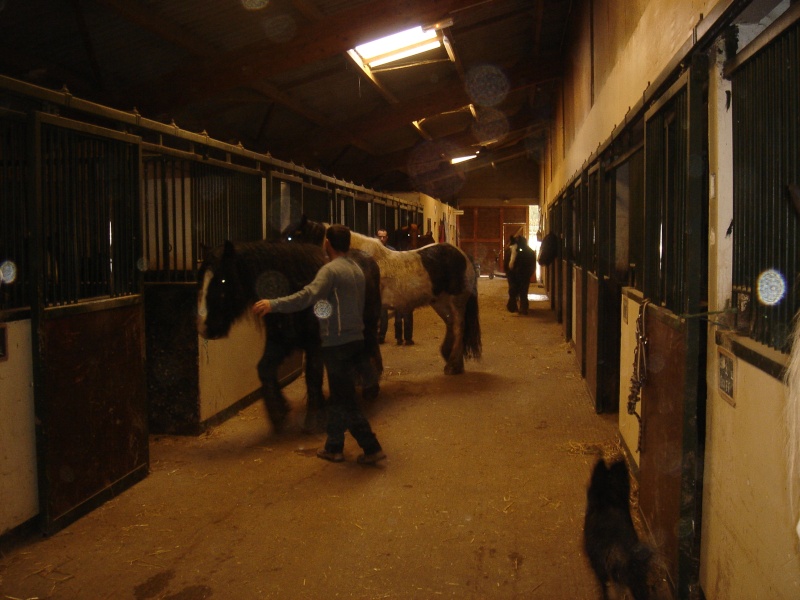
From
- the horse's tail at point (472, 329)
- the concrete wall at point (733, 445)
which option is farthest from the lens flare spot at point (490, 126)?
the concrete wall at point (733, 445)

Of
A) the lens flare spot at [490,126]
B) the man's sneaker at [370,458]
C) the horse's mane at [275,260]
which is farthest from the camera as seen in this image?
the lens flare spot at [490,126]

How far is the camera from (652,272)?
288cm

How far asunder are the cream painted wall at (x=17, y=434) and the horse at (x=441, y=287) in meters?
3.70

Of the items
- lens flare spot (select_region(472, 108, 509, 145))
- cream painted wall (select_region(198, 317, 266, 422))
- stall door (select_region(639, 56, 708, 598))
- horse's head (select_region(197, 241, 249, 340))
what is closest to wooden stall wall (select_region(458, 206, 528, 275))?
lens flare spot (select_region(472, 108, 509, 145))

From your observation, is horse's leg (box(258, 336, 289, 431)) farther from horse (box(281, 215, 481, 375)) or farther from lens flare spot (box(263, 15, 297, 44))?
lens flare spot (box(263, 15, 297, 44))

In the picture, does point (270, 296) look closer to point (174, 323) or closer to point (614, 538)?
point (174, 323)

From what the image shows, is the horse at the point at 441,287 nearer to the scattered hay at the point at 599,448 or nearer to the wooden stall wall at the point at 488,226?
the scattered hay at the point at 599,448

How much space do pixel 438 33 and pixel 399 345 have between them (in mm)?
4449

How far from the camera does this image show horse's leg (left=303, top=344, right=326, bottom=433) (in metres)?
4.61

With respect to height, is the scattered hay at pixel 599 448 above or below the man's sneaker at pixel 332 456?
below

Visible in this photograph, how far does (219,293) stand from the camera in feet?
13.3

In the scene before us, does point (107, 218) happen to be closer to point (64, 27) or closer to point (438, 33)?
point (64, 27)

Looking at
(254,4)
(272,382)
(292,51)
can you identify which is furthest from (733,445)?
(292,51)

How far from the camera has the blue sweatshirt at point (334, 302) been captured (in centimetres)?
374
